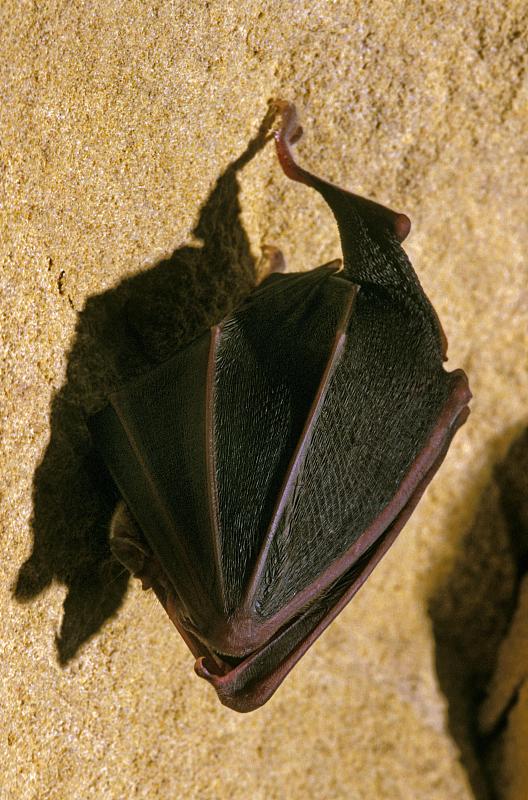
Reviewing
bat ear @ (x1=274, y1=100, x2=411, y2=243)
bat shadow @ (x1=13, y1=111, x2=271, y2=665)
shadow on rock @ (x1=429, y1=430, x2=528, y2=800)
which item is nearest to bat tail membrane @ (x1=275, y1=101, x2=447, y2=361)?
bat ear @ (x1=274, y1=100, x2=411, y2=243)

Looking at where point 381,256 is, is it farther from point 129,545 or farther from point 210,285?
point 129,545

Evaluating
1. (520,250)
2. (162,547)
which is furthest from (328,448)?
(520,250)

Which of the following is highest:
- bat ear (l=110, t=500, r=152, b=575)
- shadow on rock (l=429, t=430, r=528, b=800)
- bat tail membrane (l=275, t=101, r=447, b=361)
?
bat tail membrane (l=275, t=101, r=447, b=361)

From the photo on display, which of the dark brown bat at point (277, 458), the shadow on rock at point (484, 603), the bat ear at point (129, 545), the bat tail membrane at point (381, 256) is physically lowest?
the shadow on rock at point (484, 603)

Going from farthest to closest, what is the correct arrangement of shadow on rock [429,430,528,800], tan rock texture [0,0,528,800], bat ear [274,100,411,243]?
1. shadow on rock [429,430,528,800]
2. bat ear [274,100,411,243]
3. tan rock texture [0,0,528,800]

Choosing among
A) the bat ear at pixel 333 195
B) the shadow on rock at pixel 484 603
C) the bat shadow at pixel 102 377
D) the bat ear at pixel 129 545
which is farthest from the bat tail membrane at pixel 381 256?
the shadow on rock at pixel 484 603

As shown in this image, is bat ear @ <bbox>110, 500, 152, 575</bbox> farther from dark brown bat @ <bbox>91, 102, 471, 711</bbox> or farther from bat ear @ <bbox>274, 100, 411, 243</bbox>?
bat ear @ <bbox>274, 100, 411, 243</bbox>

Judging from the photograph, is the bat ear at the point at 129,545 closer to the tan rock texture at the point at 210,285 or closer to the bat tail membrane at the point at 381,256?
the tan rock texture at the point at 210,285

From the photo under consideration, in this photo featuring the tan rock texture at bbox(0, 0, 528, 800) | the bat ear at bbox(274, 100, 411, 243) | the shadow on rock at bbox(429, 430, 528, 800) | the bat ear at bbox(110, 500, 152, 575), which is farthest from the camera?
the shadow on rock at bbox(429, 430, 528, 800)

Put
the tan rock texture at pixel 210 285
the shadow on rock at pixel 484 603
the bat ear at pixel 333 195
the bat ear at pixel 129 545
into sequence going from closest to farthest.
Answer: the tan rock texture at pixel 210 285 → the bat ear at pixel 129 545 → the bat ear at pixel 333 195 → the shadow on rock at pixel 484 603
